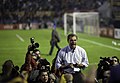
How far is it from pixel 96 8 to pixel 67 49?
1791 inches

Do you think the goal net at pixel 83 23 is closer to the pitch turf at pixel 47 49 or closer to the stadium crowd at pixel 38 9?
the pitch turf at pixel 47 49

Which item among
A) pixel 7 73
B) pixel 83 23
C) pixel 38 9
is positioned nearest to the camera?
pixel 7 73

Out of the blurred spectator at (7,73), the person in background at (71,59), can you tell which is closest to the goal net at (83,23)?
the person in background at (71,59)

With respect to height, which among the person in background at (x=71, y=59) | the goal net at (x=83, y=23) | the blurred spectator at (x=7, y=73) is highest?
the blurred spectator at (x=7, y=73)

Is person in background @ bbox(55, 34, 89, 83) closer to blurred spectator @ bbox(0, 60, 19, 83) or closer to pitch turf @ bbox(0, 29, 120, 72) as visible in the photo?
blurred spectator @ bbox(0, 60, 19, 83)

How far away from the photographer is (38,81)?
23.2 ft

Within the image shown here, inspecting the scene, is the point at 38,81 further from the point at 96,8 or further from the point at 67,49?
the point at 96,8

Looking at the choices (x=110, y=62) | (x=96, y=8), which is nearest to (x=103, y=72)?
(x=110, y=62)

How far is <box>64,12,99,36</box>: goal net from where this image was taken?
38219mm

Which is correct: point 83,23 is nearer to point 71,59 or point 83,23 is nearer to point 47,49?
point 47,49

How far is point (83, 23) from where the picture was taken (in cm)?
4244

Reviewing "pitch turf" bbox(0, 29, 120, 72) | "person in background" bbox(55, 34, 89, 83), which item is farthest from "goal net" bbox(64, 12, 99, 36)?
"person in background" bbox(55, 34, 89, 83)

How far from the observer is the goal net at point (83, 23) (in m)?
38.2

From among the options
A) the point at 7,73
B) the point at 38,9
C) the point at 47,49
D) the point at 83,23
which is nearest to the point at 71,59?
the point at 7,73
